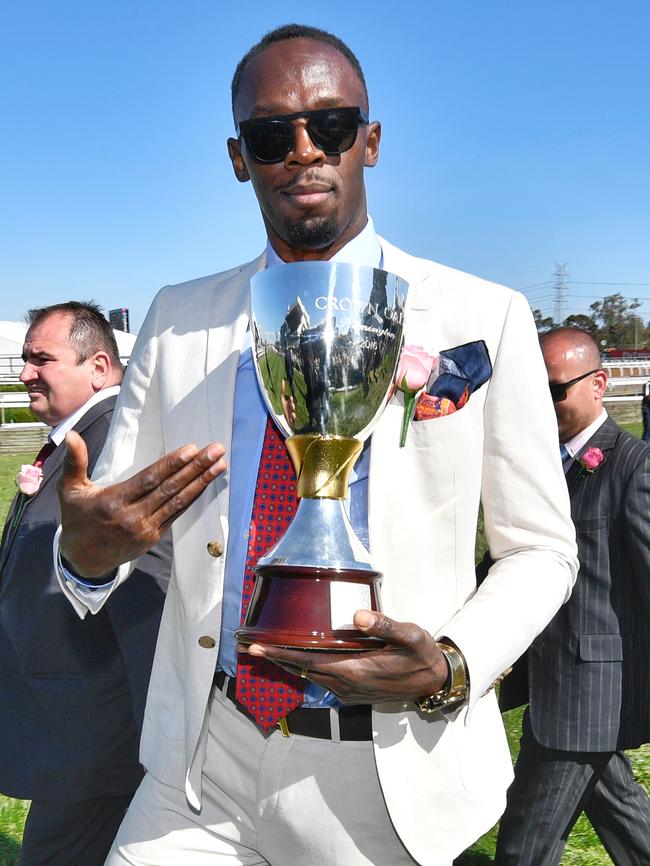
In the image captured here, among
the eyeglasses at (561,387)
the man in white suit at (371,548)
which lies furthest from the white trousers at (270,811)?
the eyeglasses at (561,387)

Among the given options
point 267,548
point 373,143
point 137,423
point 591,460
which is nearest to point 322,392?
point 267,548

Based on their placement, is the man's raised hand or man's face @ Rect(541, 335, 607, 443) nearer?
the man's raised hand

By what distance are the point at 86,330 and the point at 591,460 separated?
7.18ft

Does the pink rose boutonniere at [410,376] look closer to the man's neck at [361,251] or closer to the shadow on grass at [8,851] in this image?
the man's neck at [361,251]

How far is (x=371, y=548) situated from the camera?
191 cm

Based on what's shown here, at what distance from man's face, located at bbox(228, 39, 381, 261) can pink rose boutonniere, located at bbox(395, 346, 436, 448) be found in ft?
0.92

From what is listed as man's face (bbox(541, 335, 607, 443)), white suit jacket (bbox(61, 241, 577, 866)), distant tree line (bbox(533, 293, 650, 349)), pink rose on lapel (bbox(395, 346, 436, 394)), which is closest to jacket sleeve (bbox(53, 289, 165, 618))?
white suit jacket (bbox(61, 241, 577, 866))

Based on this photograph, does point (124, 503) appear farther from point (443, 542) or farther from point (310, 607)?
point (443, 542)

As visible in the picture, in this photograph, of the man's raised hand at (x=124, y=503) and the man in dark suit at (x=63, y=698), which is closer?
the man's raised hand at (x=124, y=503)

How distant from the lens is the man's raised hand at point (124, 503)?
165 cm

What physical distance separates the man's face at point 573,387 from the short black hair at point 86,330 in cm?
183

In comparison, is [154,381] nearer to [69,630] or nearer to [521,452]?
[521,452]

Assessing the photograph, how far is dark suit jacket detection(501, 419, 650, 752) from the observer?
358cm

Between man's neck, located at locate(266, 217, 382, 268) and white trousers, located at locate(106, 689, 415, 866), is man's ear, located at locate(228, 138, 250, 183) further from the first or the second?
white trousers, located at locate(106, 689, 415, 866)
